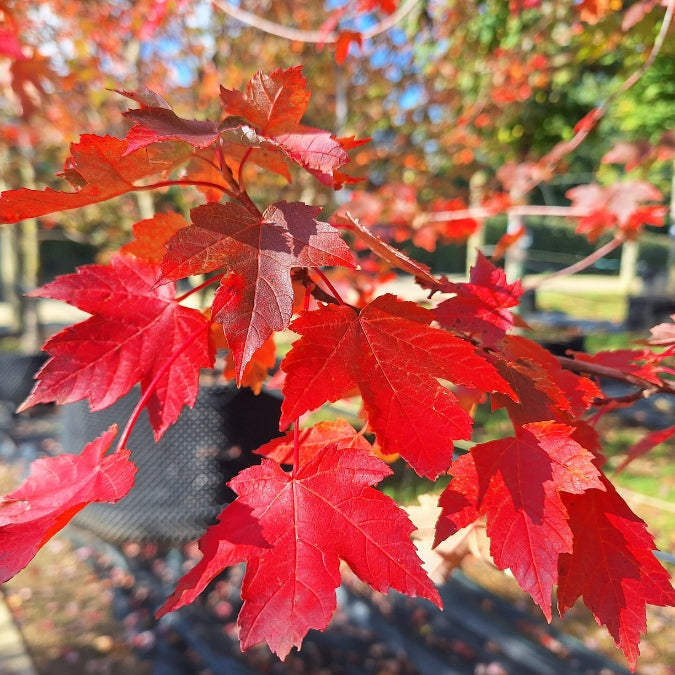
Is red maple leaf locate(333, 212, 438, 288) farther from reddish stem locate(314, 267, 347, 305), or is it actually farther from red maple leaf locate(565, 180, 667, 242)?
red maple leaf locate(565, 180, 667, 242)

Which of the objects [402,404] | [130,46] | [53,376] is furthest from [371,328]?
[130,46]

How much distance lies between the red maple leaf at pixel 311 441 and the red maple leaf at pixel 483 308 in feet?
0.52

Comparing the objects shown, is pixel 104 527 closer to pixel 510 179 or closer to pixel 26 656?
pixel 26 656

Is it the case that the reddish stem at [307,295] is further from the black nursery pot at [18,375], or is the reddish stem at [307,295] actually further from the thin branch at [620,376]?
the black nursery pot at [18,375]

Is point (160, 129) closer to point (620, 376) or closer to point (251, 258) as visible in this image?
point (251, 258)

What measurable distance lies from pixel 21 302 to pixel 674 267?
32.9 ft

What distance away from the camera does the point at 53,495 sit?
1.61ft

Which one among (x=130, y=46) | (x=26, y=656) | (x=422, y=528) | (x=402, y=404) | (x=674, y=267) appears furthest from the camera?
(x=674, y=267)

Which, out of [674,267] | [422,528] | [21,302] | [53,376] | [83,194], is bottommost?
[674,267]

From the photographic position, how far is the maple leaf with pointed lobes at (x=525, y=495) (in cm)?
43

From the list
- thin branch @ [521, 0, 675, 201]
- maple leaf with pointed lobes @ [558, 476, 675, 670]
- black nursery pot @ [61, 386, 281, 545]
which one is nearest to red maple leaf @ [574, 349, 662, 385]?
maple leaf with pointed lobes @ [558, 476, 675, 670]

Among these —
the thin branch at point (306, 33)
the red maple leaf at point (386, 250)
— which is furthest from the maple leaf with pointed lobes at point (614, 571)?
the thin branch at point (306, 33)

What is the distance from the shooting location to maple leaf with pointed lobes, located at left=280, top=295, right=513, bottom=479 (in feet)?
1.41

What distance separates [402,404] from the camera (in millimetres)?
441
